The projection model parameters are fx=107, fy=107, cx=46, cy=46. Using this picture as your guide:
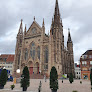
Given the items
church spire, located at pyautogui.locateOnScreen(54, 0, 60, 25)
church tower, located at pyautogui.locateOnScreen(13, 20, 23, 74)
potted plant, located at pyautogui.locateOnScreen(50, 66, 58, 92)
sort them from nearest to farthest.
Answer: potted plant, located at pyautogui.locateOnScreen(50, 66, 58, 92) → church tower, located at pyautogui.locateOnScreen(13, 20, 23, 74) → church spire, located at pyautogui.locateOnScreen(54, 0, 60, 25)

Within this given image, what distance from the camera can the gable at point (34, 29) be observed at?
47875mm

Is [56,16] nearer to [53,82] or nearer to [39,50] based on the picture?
[39,50]

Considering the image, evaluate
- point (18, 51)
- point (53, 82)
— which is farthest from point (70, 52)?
point (53, 82)

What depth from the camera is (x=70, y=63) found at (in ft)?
211

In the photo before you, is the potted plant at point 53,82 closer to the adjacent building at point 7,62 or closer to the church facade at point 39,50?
the church facade at point 39,50

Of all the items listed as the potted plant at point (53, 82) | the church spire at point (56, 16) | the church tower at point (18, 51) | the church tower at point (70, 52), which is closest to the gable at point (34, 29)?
the church tower at point (18, 51)

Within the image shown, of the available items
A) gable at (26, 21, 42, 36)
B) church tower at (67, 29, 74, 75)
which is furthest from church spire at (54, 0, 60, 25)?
church tower at (67, 29, 74, 75)

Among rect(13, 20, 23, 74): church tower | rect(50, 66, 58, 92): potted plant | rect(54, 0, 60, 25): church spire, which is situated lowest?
rect(50, 66, 58, 92): potted plant

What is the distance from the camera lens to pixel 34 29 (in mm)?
49812

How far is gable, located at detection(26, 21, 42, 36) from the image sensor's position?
4788cm

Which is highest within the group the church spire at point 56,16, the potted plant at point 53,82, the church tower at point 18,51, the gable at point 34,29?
the church spire at point 56,16

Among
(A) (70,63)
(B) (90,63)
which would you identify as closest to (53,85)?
(B) (90,63)

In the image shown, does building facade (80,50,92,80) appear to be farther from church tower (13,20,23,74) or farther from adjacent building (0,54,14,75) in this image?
adjacent building (0,54,14,75)

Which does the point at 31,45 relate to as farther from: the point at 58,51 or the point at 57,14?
the point at 57,14
